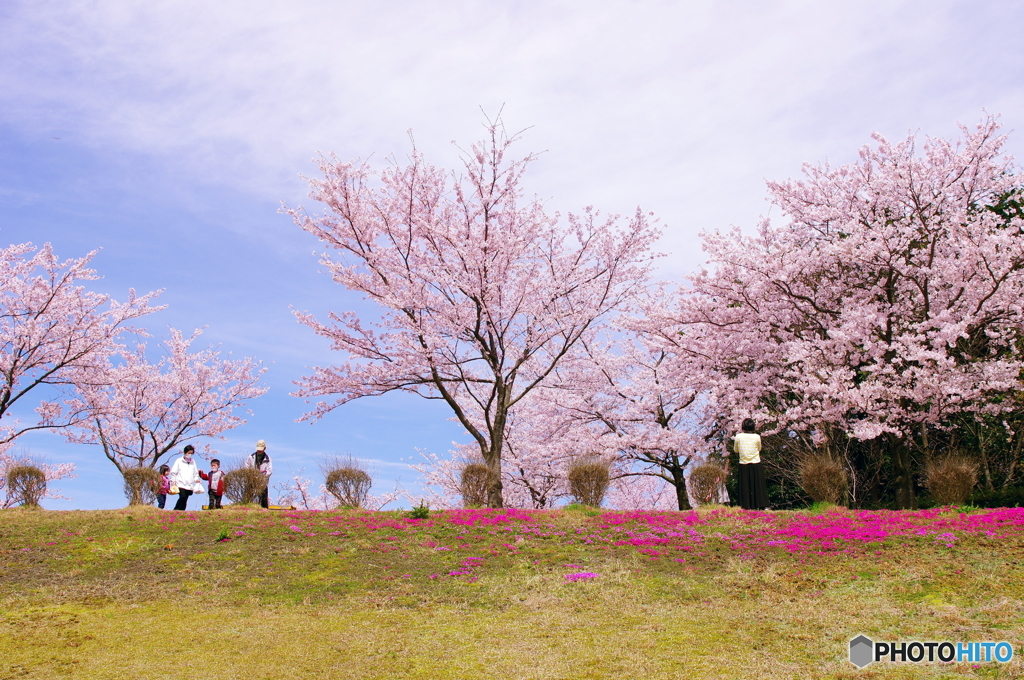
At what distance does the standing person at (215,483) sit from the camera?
734 inches

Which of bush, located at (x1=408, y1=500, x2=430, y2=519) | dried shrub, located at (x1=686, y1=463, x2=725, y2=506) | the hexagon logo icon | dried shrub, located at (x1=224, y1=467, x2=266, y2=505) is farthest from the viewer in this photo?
dried shrub, located at (x1=224, y1=467, x2=266, y2=505)

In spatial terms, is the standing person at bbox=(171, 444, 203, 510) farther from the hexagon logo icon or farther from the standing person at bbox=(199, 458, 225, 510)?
the hexagon logo icon

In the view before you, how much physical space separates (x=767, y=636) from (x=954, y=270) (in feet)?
52.3

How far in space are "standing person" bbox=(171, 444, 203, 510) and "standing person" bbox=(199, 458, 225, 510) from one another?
0.39 meters

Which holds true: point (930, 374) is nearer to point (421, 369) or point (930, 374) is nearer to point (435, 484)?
point (421, 369)

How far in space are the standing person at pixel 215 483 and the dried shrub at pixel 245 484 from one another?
144 mm

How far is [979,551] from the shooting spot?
11516mm

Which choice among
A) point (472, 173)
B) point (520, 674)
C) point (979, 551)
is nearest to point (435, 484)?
point (472, 173)

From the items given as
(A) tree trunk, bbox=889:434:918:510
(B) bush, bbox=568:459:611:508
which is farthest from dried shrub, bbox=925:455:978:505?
(B) bush, bbox=568:459:611:508

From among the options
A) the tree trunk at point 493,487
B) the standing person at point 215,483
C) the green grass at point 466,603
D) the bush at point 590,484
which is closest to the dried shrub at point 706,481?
the bush at point 590,484

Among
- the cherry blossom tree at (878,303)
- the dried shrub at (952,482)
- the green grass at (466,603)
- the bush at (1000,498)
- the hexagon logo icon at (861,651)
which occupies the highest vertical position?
the cherry blossom tree at (878,303)

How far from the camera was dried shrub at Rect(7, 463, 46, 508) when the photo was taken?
18734 mm

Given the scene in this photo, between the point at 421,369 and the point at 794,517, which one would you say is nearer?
the point at 794,517

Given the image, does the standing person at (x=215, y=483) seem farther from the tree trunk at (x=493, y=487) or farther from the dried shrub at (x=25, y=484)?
the tree trunk at (x=493, y=487)
